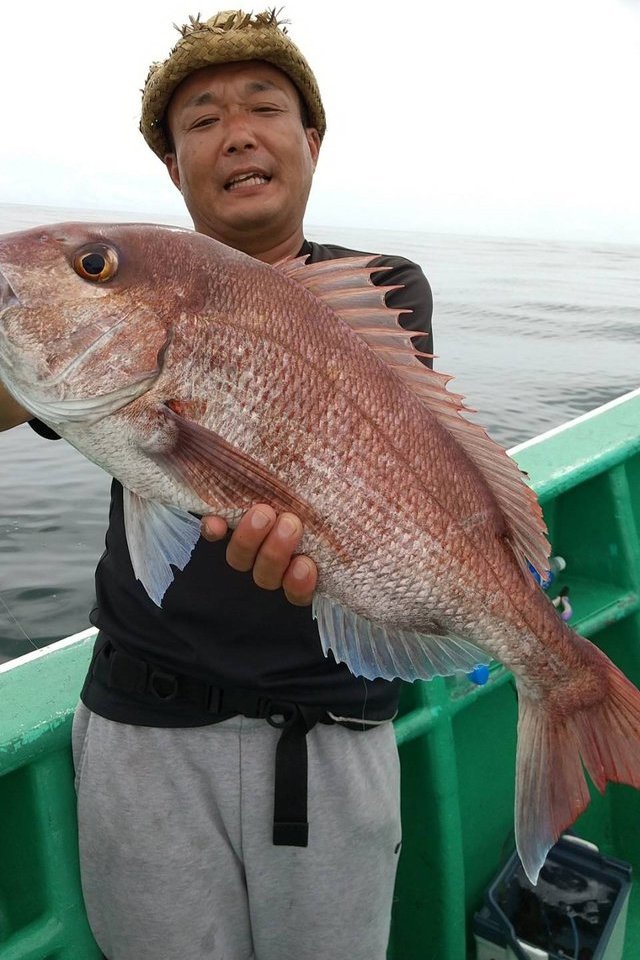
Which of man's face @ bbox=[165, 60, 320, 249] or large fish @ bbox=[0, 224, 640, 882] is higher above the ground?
man's face @ bbox=[165, 60, 320, 249]

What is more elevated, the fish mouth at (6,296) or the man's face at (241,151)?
the man's face at (241,151)

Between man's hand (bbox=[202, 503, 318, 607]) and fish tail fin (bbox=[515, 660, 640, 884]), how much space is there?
65 cm

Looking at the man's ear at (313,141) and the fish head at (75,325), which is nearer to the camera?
the fish head at (75,325)

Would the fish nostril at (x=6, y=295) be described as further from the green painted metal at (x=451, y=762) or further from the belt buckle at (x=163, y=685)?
the green painted metal at (x=451, y=762)

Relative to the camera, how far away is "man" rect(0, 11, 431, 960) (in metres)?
1.77

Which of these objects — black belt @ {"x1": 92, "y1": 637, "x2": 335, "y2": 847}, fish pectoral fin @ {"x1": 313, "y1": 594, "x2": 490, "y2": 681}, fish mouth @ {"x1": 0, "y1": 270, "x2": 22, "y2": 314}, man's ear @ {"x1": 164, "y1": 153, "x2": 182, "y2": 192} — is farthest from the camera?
man's ear @ {"x1": 164, "y1": 153, "x2": 182, "y2": 192}

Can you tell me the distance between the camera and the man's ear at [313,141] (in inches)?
96.0

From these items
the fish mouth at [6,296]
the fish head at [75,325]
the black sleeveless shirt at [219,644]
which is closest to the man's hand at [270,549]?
the black sleeveless shirt at [219,644]

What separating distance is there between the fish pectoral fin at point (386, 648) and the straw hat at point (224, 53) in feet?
5.15

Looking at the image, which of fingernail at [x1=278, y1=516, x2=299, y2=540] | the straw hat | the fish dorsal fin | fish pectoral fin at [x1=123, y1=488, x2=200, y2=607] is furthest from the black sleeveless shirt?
the straw hat

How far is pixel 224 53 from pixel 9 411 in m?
1.18

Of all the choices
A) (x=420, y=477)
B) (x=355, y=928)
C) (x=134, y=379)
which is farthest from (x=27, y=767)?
(x=420, y=477)

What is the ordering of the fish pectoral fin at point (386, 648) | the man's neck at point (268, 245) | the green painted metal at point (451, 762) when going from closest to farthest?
the fish pectoral fin at point (386, 648) < the green painted metal at point (451, 762) < the man's neck at point (268, 245)

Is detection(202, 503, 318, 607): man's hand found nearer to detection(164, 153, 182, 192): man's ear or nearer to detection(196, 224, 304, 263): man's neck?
detection(196, 224, 304, 263): man's neck
